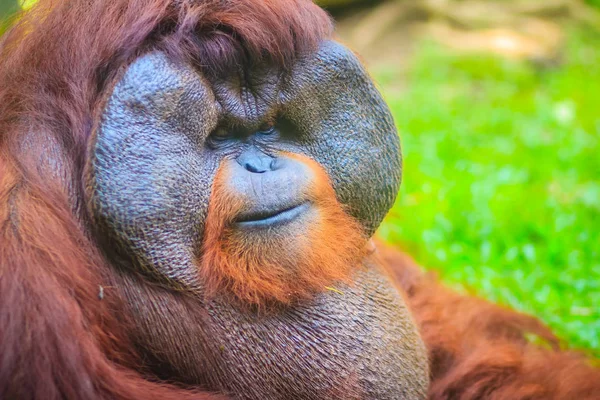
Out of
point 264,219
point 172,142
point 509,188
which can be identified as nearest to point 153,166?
point 172,142

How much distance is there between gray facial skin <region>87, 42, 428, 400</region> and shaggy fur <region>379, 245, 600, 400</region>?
35cm

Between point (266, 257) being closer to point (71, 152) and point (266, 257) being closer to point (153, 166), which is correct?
point (153, 166)

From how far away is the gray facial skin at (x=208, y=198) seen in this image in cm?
165

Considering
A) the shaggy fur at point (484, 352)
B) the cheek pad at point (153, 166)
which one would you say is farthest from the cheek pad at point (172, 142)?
the shaggy fur at point (484, 352)

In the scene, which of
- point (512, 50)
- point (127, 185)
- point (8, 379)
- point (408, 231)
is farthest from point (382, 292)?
point (512, 50)

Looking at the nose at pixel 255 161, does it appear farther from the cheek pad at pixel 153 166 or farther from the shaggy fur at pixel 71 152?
the shaggy fur at pixel 71 152

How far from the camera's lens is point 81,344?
4.90ft

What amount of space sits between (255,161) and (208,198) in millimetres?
169

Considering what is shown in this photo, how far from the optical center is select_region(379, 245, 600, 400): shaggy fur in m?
2.32

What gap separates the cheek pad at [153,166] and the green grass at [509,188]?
1.88 meters

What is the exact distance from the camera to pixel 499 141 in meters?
4.78

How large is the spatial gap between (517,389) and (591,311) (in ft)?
2.90

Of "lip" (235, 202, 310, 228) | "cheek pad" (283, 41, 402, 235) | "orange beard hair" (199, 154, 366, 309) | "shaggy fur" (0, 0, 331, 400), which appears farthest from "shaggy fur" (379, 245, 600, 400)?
"shaggy fur" (0, 0, 331, 400)

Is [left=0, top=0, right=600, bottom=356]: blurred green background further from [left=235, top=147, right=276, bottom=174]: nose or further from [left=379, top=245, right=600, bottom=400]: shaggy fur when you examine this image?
[left=235, top=147, right=276, bottom=174]: nose
